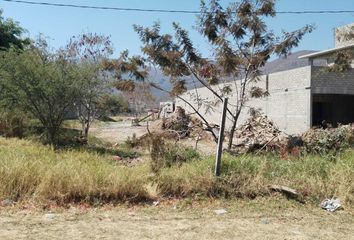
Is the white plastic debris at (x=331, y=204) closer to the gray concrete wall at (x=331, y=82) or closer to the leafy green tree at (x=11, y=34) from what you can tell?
the gray concrete wall at (x=331, y=82)

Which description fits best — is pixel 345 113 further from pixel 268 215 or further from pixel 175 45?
pixel 268 215

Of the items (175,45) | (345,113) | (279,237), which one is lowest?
(279,237)

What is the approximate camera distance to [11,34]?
95.8 ft

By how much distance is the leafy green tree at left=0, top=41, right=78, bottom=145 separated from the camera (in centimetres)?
1593

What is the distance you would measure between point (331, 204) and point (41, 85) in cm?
1082

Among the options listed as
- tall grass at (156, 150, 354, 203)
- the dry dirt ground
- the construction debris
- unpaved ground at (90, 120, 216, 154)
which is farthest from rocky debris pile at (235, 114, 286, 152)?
the dry dirt ground

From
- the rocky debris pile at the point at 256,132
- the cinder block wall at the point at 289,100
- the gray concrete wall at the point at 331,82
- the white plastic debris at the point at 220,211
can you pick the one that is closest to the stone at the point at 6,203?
the white plastic debris at the point at 220,211

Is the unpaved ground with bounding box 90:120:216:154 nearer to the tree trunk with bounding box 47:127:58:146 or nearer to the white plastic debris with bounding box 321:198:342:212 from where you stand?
the tree trunk with bounding box 47:127:58:146

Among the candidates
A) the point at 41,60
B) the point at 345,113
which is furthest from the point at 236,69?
the point at 345,113

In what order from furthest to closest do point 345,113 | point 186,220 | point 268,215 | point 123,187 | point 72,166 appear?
point 345,113 < point 72,166 < point 123,187 < point 268,215 < point 186,220

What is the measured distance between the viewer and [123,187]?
789 centimetres

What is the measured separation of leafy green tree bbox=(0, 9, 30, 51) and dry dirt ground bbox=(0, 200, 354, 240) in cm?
2290

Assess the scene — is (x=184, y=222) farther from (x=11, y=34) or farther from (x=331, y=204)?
(x=11, y=34)

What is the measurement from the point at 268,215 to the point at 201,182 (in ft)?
4.56
